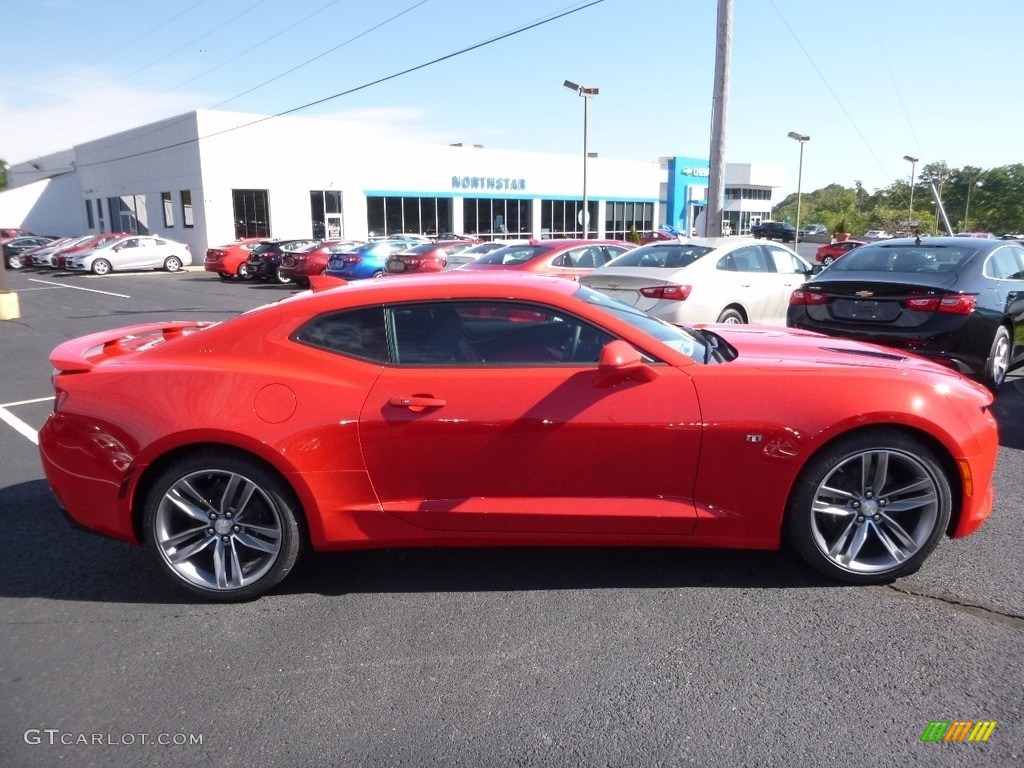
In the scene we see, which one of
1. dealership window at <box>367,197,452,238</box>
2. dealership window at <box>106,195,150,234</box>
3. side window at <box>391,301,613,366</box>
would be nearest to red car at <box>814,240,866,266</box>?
dealership window at <box>367,197,452,238</box>

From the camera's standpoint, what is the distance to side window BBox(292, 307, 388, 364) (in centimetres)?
362

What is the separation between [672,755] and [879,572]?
165 centimetres

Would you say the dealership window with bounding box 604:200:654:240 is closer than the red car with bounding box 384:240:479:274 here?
No

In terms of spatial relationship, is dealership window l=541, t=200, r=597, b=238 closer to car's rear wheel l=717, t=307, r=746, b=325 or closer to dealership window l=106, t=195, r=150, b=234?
dealership window l=106, t=195, r=150, b=234

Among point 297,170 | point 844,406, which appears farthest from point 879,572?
point 297,170

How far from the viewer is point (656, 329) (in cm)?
394

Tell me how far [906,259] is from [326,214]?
110 feet

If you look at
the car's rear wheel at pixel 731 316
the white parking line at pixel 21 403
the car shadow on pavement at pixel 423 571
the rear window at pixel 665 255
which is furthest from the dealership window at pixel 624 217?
the car shadow on pavement at pixel 423 571

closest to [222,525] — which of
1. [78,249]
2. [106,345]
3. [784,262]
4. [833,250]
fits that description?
[106,345]

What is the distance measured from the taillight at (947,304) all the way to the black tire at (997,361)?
526 mm

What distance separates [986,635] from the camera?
3242 millimetres

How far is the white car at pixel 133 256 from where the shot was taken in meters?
30.1

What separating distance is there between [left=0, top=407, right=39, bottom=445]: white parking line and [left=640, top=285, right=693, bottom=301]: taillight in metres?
5.99

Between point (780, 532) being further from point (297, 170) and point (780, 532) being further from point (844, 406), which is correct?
point (297, 170)
